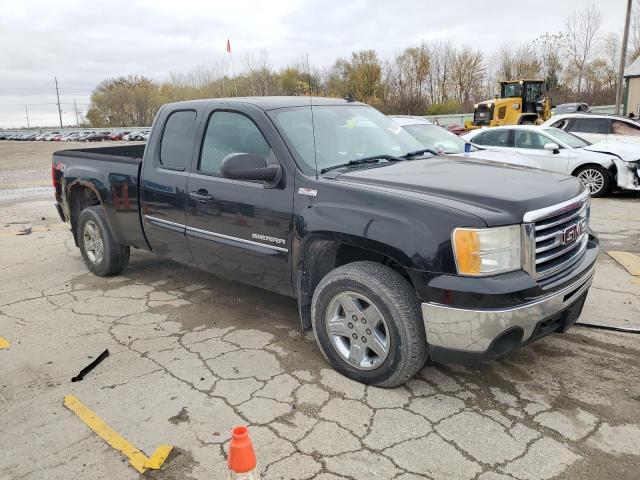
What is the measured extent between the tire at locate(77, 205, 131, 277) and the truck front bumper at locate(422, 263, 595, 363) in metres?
3.82

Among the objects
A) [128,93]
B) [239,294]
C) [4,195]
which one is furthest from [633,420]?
[128,93]

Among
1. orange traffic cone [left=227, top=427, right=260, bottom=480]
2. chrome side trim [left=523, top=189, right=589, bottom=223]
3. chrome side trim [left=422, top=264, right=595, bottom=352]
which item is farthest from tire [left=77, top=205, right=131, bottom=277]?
chrome side trim [left=523, top=189, right=589, bottom=223]

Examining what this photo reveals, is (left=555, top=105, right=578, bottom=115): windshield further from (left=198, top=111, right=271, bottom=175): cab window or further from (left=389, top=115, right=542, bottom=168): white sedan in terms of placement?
(left=198, top=111, right=271, bottom=175): cab window

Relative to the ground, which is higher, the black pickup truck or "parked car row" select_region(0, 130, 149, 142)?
the black pickup truck

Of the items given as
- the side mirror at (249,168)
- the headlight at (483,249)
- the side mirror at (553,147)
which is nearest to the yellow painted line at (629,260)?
the headlight at (483,249)

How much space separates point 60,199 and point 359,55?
4298 centimetres

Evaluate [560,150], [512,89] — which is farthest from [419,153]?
[512,89]

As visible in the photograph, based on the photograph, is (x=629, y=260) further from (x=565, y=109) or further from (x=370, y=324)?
(x=565, y=109)

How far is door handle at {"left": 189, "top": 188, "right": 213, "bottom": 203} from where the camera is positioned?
4.20 meters

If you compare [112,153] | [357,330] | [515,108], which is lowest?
[357,330]

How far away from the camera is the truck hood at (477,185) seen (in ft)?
9.60

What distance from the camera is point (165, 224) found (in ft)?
15.4

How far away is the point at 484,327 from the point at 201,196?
2.46m

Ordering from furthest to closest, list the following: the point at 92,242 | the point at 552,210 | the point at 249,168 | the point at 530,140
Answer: the point at 530,140
the point at 92,242
the point at 249,168
the point at 552,210
